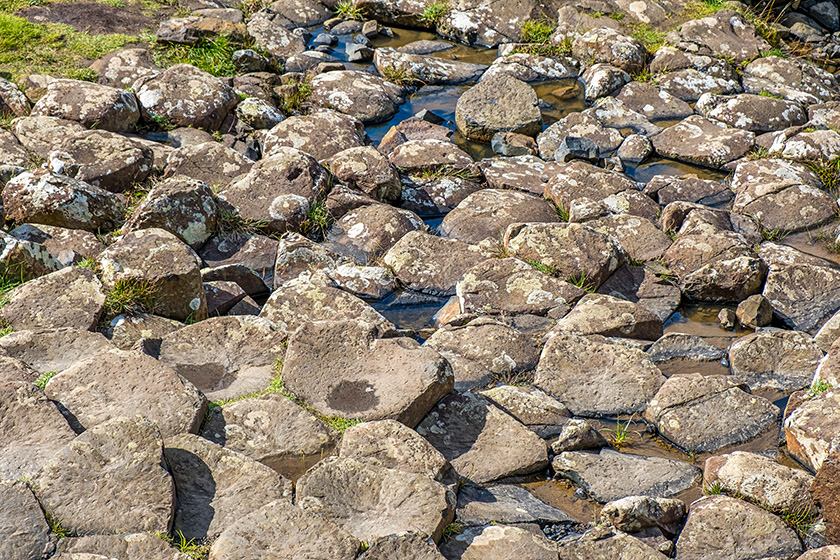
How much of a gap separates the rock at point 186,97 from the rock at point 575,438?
668 centimetres

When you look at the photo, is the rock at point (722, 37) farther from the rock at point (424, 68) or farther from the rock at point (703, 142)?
the rock at point (424, 68)

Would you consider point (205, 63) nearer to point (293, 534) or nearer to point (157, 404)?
point (157, 404)

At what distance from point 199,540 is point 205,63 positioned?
9.01 metres

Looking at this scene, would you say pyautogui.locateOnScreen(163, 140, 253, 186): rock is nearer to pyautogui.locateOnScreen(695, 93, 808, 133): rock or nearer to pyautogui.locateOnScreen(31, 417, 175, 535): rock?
pyautogui.locateOnScreen(31, 417, 175, 535): rock

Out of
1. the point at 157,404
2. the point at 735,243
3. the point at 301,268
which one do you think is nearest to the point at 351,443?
the point at 157,404

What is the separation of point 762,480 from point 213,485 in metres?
3.39

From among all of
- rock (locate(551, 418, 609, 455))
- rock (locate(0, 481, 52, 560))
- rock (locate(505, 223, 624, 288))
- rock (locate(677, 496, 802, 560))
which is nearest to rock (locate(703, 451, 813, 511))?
rock (locate(677, 496, 802, 560))

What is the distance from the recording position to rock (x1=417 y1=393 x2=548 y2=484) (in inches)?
209

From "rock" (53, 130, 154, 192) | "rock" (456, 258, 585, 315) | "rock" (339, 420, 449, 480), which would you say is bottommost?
"rock" (53, 130, 154, 192)

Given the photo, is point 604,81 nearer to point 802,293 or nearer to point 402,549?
point 802,293

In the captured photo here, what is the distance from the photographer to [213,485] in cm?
442

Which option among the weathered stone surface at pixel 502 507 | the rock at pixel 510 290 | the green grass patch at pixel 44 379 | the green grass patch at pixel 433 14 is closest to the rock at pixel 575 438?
the weathered stone surface at pixel 502 507

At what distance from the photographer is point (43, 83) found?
1034 cm

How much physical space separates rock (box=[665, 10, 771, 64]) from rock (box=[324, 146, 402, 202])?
20.6 feet
